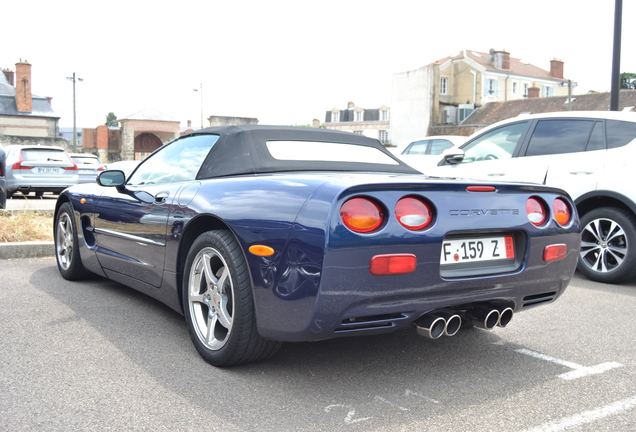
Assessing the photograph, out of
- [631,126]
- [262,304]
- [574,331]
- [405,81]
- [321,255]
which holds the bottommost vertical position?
[574,331]

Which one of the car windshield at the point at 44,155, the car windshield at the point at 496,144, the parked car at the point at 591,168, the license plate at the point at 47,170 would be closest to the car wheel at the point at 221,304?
the parked car at the point at 591,168

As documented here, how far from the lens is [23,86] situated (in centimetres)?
6191

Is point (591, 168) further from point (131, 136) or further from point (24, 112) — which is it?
point (24, 112)

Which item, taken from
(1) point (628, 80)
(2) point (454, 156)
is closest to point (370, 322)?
(2) point (454, 156)

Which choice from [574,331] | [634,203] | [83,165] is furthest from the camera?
[83,165]

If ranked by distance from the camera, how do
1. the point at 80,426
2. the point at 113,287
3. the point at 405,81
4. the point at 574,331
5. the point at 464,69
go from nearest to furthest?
the point at 80,426 → the point at 574,331 → the point at 113,287 → the point at 405,81 → the point at 464,69

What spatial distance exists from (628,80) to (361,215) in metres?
95.6

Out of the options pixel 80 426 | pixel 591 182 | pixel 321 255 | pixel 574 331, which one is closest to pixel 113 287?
pixel 80 426

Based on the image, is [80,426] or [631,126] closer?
[80,426]

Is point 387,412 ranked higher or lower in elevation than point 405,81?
lower

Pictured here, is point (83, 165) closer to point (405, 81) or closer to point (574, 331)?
point (574, 331)

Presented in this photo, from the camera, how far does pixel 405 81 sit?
57.8 metres

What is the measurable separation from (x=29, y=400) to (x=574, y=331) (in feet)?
11.1

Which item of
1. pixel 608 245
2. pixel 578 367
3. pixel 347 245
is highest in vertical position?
pixel 347 245
